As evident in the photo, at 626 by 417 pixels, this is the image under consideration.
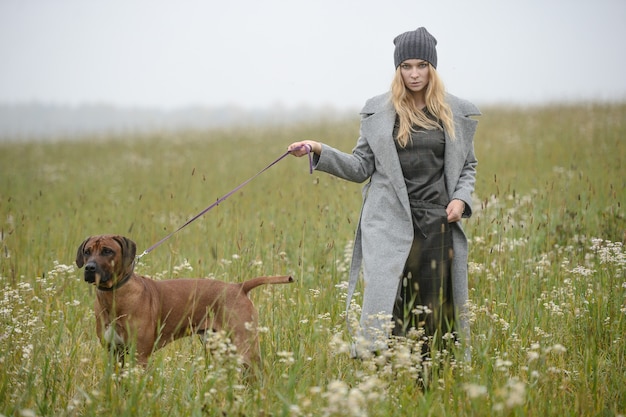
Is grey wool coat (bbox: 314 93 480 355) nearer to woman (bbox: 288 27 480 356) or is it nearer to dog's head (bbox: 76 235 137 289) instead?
woman (bbox: 288 27 480 356)

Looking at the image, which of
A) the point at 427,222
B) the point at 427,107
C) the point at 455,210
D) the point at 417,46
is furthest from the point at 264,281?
the point at 417,46

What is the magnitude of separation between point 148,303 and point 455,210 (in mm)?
2039

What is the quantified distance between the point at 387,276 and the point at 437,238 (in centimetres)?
43

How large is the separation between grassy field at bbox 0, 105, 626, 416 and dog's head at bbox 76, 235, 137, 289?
25 centimetres

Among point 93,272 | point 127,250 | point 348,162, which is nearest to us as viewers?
point 93,272

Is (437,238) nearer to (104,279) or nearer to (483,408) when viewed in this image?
(483,408)

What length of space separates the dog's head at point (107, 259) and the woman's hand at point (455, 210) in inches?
80.3

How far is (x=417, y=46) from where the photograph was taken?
3.99 meters

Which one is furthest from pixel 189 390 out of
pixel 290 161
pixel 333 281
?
pixel 290 161

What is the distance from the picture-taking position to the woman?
3.98 m

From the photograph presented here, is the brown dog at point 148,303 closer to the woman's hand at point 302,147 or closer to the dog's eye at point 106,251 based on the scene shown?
the dog's eye at point 106,251

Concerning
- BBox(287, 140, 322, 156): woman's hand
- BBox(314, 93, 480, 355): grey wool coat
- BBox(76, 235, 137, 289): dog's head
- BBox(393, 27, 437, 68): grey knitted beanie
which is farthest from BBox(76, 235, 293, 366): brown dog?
BBox(393, 27, 437, 68): grey knitted beanie

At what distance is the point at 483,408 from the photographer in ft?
9.81

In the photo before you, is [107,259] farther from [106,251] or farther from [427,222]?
[427,222]
